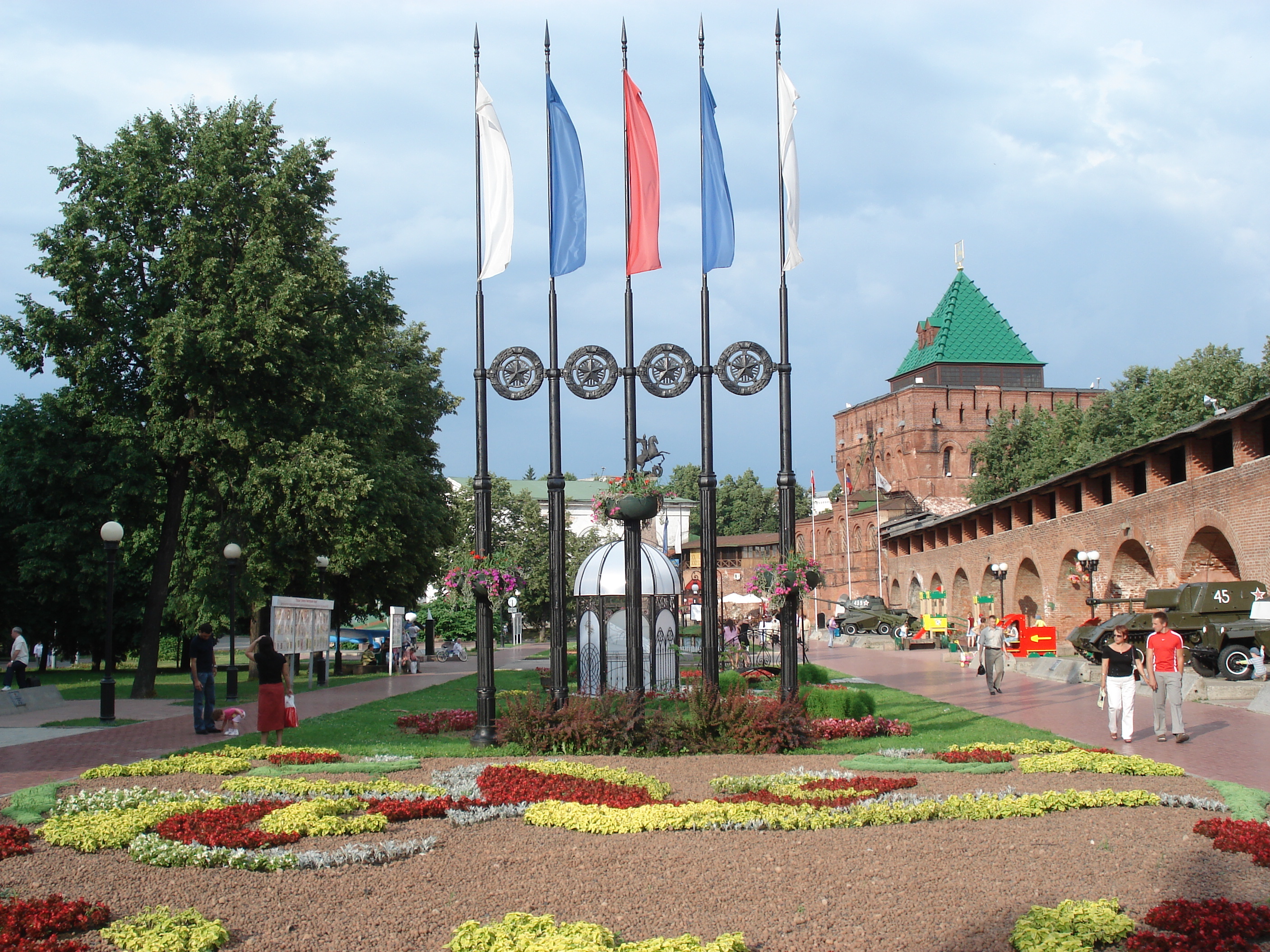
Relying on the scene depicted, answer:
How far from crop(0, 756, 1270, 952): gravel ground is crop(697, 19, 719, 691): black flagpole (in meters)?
5.28

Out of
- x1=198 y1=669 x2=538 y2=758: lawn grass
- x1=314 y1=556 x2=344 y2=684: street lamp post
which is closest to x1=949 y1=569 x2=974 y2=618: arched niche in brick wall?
x1=314 y1=556 x2=344 y2=684: street lamp post

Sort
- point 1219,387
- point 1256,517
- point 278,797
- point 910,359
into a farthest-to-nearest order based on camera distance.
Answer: point 910,359, point 1219,387, point 1256,517, point 278,797

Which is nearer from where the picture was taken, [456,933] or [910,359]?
[456,933]

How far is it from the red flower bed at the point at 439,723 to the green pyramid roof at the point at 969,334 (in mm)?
77568

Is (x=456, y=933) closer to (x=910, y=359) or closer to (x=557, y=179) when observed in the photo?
(x=557, y=179)

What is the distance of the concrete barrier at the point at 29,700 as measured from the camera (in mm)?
19891

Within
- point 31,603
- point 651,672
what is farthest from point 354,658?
point 651,672

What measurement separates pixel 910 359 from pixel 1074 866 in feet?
294

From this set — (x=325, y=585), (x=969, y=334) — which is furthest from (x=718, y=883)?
(x=969, y=334)

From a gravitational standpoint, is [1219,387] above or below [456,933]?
above

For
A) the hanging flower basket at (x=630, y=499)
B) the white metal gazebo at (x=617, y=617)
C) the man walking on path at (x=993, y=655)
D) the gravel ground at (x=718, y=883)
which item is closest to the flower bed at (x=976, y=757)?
the gravel ground at (x=718, y=883)

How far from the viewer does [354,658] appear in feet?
138

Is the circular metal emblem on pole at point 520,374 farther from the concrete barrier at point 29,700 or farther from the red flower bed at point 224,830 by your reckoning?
the concrete barrier at point 29,700

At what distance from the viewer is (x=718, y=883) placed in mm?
6824
